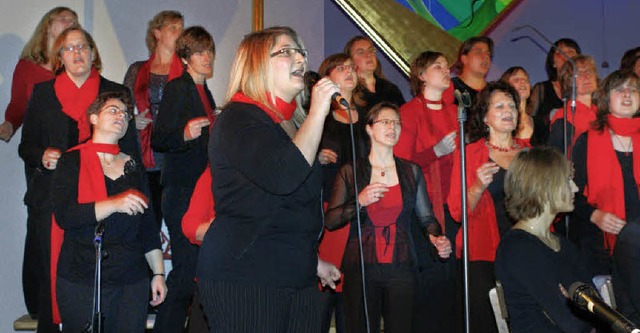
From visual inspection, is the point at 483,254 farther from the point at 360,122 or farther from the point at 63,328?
the point at 63,328

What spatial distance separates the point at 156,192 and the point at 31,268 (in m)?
0.87

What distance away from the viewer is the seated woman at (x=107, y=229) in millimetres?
4125

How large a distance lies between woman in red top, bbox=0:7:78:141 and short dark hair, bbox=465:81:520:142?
2.44 m

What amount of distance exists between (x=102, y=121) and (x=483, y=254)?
2.10 m

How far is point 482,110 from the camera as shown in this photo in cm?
527

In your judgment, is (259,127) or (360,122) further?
(360,122)

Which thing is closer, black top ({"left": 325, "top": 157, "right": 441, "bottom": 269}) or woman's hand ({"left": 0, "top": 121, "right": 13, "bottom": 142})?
black top ({"left": 325, "top": 157, "right": 441, "bottom": 269})

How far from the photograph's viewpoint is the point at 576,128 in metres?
5.70

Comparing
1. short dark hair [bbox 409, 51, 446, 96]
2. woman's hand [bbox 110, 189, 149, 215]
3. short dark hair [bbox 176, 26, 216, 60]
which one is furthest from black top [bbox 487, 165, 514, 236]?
woman's hand [bbox 110, 189, 149, 215]

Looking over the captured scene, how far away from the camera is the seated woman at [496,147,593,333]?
3.46m

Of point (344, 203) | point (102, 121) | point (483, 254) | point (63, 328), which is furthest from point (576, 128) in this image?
point (63, 328)

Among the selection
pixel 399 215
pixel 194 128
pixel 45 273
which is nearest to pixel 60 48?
pixel 194 128

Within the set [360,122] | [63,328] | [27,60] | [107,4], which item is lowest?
[63,328]

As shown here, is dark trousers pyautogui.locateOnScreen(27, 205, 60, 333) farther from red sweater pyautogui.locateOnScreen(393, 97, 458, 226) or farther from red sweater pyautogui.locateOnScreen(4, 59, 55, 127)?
red sweater pyautogui.locateOnScreen(393, 97, 458, 226)
